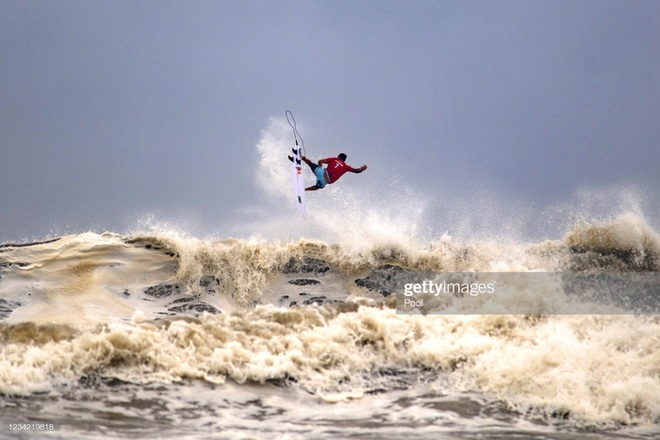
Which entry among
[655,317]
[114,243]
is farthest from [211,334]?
[655,317]

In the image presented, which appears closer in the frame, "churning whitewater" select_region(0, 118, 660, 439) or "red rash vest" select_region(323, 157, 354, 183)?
"churning whitewater" select_region(0, 118, 660, 439)

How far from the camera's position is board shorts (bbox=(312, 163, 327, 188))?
9430 mm

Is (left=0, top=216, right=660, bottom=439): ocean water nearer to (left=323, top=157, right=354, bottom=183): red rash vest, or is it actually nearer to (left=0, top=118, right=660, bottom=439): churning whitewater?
(left=0, top=118, right=660, bottom=439): churning whitewater

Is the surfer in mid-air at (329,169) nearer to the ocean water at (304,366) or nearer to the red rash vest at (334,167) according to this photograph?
the red rash vest at (334,167)

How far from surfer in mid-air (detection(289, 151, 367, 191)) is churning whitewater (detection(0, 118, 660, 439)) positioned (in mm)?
1818

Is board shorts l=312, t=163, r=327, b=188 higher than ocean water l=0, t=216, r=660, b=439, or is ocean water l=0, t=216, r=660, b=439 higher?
board shorts l=312, t=163, r=327, b=188

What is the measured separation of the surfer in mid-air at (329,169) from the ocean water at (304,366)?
1829 millimetres

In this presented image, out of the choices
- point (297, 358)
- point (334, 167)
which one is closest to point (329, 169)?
point (334, 167)

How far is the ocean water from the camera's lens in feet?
17.3

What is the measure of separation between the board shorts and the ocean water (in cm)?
179

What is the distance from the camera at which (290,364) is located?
21.2ft

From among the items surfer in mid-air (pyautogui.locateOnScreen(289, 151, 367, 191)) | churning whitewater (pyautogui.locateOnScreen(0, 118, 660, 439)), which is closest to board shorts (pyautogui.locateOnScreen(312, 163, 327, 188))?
surfer in mid-air (pyautogui.locateOnScreen(289, 151, 367, 191))

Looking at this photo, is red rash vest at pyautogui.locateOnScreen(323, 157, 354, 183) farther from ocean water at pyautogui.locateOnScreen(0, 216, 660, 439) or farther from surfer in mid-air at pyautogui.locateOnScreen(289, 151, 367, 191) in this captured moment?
ocean water at pyautogui.locateOnScreen(0, 216, 660, 439)

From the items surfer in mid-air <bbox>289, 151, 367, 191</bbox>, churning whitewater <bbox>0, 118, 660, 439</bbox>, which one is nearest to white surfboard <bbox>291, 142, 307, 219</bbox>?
surfer in mid-air <bbox>289, 151, 367, 191</bbox>
